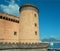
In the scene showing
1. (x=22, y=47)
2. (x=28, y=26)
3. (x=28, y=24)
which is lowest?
(x=22, y=47)

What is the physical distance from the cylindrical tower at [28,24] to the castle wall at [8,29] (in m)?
1.07

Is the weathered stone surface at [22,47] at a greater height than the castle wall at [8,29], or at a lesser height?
lesser

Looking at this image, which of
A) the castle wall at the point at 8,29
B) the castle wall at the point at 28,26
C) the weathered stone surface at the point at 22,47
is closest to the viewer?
the weathered stone surface at the point at 22,47

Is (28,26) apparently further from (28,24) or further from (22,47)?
(22,47)

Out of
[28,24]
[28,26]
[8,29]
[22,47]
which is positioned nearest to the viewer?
[22,47]

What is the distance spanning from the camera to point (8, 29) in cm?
2488

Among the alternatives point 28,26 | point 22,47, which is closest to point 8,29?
point 28,26

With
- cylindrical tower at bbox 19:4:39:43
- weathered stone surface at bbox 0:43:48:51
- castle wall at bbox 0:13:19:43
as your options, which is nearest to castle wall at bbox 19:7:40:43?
cylindrical tower at bbox 19:4:39:43

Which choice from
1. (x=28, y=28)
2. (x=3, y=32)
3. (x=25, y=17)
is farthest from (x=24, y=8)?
(x=3, y=32)

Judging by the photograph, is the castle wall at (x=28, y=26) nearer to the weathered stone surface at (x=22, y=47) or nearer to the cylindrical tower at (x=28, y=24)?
the cylindrical tower at (x=28, y=24)

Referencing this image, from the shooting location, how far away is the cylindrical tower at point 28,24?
24.7 metres

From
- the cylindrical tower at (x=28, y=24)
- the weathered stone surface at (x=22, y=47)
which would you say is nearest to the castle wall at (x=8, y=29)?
the cylindrical tower at (x=28, y=24)

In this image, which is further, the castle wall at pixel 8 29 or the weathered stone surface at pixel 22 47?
the castle wall at pixel 8 29

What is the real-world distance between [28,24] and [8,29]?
13.6 feet
